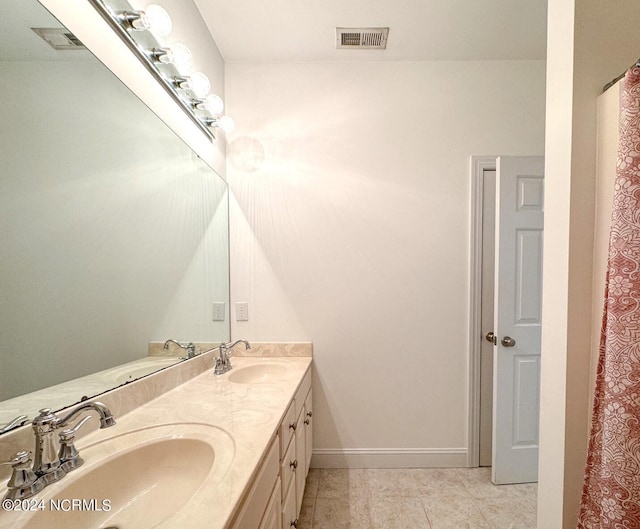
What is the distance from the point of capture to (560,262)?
95 centimetres

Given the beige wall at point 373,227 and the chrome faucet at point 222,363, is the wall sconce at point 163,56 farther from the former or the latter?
the chrome faucet at point 222,363

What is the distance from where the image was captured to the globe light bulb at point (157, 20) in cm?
109

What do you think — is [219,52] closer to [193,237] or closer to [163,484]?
[193,237]

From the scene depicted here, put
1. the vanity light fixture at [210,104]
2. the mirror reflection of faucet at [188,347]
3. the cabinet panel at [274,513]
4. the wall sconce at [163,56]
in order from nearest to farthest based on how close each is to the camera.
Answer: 1. the cabinet panel at [274,513]
2. the wall sconce at [163,56]
3. the mirror reflection of faucet at [188,347]
4. the vanity light fixture at [210,104]

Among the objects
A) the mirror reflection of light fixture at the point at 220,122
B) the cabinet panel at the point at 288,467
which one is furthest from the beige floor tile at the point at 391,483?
the mirror reflection of light fixture at the point at 220,122

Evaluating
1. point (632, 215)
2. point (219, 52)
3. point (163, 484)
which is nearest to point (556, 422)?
point (632, 215)

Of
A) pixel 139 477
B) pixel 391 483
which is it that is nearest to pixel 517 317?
pixel 391 483

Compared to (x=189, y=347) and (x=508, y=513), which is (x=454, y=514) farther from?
(x=189, y=347)

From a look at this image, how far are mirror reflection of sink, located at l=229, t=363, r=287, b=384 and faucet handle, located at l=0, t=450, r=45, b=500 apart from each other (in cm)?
100

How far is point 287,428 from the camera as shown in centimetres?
121

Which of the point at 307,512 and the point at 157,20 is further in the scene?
the point at 307,512

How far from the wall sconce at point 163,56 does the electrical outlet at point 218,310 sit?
1.02 m

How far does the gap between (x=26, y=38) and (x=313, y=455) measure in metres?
2.34

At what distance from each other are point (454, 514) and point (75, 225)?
2196mm
